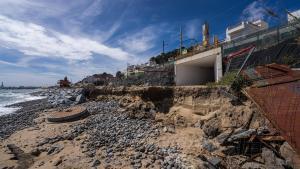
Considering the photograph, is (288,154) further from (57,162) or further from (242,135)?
(57,162)

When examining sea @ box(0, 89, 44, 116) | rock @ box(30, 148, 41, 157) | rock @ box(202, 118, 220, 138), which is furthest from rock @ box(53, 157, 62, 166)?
sea @ box(0, 89, 44, 116)

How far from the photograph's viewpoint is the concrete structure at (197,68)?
17.8m

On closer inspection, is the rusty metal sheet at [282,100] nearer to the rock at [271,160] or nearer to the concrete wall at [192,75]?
the rock at [271,160]

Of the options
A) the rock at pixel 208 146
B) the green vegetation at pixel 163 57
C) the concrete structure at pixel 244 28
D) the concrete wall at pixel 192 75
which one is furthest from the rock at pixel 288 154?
the green vegetation at pixel 163 57

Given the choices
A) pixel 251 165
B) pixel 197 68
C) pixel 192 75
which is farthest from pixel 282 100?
pixel 197 68

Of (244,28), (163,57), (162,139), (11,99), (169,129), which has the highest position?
(244,28)

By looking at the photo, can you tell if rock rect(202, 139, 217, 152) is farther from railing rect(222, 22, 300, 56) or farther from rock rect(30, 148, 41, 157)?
railing rect(222, 22, 300, 56)

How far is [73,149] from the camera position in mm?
10141

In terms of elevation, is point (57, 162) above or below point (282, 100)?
below

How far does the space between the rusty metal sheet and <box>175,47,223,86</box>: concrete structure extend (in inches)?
406

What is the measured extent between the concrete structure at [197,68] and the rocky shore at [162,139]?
4946mm

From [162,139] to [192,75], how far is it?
41.0 feet

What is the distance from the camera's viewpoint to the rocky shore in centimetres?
736

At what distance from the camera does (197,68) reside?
22.1 meters
